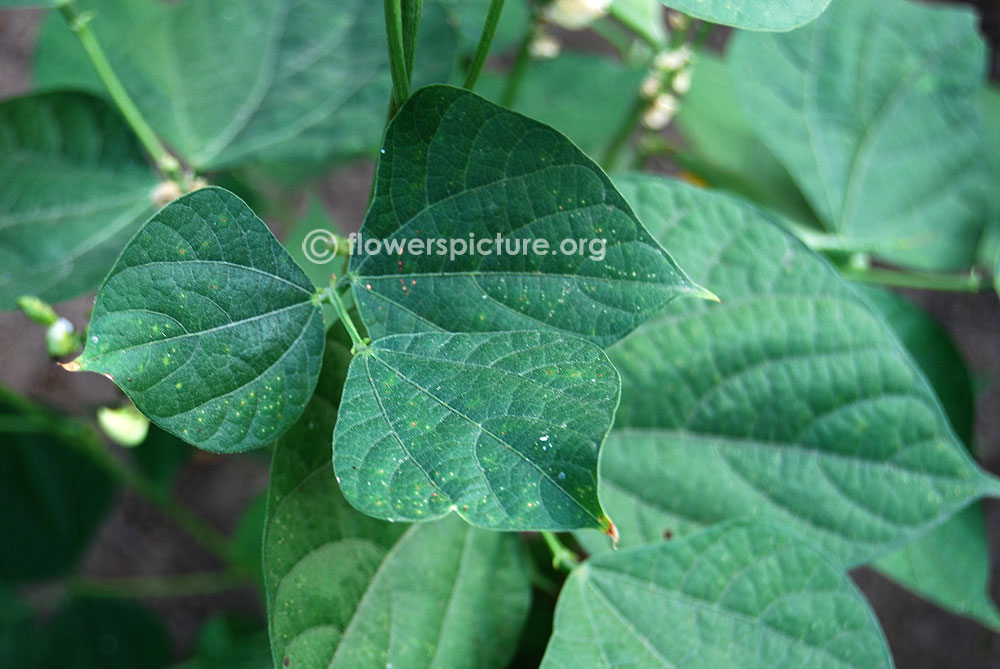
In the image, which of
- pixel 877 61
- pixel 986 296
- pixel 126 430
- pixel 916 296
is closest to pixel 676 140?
pixel 916 296

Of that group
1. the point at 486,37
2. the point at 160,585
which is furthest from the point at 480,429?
the point at 160,585

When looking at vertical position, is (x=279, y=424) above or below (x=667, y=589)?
above

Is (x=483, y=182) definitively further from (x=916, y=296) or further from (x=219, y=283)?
(x=916, y=296)

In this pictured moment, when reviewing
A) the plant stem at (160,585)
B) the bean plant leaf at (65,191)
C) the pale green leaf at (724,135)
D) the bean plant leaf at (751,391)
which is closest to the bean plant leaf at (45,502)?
the plant stem at (160,585)

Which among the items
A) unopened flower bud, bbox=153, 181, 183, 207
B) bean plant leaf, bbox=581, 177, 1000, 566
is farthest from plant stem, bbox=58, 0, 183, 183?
bean plant leaf, bbox=581, 177, 1000, 566

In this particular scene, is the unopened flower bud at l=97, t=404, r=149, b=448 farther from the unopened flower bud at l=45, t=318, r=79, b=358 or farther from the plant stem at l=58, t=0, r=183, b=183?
the plant stem at l=58, t=0, r=183, b=183

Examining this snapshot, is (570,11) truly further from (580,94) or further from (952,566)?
(952,566)
